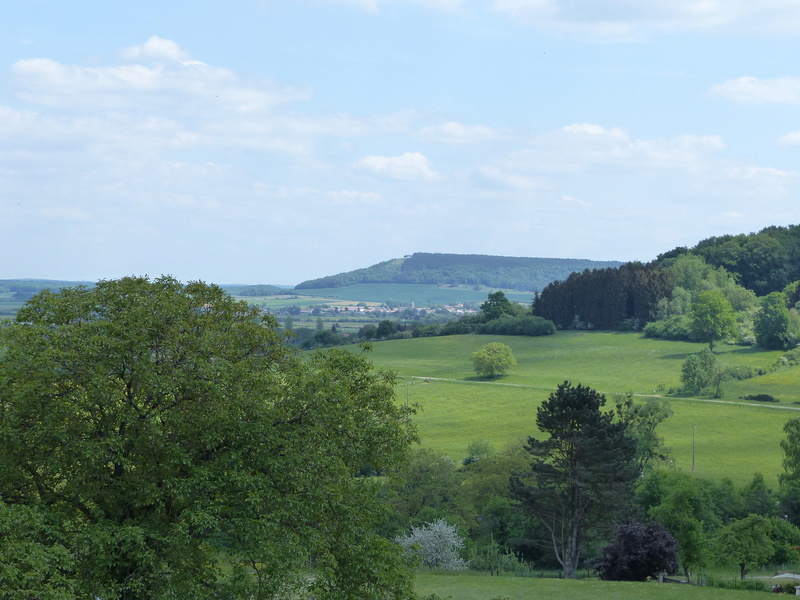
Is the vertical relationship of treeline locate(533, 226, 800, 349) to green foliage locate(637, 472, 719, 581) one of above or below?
above

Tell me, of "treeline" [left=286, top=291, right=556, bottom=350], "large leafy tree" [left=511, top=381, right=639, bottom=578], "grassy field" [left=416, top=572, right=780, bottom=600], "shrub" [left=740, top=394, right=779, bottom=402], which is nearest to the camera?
"grassy field" [left=416, top=572, right=780, bottom=600]

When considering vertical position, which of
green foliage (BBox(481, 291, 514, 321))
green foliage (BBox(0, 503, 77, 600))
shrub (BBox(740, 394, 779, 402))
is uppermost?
green foliage (BBox(481, 291, 514, 321))

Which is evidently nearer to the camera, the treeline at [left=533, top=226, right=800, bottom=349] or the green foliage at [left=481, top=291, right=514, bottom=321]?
the treeline at [left=533, top=226, right=800, bottom=349]

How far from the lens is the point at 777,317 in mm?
140875

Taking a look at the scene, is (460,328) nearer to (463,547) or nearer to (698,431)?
(698,431)

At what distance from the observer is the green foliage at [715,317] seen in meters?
143

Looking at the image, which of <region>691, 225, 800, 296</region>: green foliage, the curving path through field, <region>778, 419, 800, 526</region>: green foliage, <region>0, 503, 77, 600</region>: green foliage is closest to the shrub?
the curving path through field

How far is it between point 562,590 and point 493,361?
88.0 m

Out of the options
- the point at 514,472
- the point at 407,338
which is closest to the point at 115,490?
the point at 514,472

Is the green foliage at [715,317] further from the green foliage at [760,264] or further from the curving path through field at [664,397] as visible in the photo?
the green foliage at [760,264]

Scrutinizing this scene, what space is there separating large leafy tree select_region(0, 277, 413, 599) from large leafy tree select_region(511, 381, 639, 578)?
1334 inches

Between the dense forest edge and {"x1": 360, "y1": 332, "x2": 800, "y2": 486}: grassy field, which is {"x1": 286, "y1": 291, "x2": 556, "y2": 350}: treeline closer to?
{"x1": 360, "y1": 332, "x2": 800, "y2": 486}: grassy field

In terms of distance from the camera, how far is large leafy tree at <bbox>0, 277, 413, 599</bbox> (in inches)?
795

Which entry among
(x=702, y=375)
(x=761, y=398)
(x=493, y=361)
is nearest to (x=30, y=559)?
(x=761, y=398)
